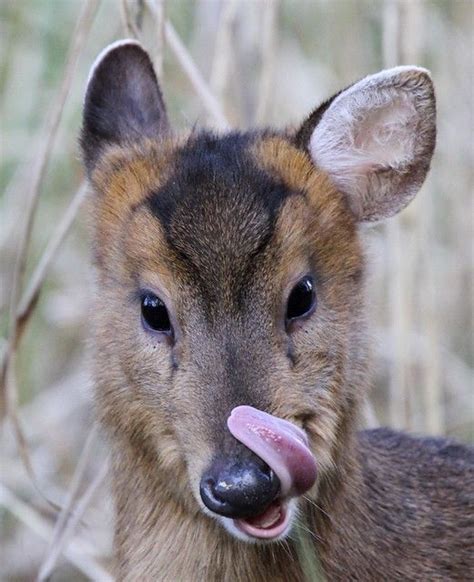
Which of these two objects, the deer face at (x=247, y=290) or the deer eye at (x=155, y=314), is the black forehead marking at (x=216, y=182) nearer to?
the deer face at (x=247, y=290)

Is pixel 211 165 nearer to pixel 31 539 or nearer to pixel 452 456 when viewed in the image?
pixel 452 456

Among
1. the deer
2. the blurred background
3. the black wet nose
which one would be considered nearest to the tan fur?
the deer

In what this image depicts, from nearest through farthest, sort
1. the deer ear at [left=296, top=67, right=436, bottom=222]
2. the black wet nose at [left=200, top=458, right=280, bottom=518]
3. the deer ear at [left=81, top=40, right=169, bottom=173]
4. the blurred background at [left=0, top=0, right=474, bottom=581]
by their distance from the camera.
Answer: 1. the black wet nose at [left=200, top=458, right=280, bottom=518]
2. the deer ear at [left=296, top=67, right=436, bottom=222]
3. the deer ear at [left=81, top=40, right=169, bottom=173]
4. the blurred background at [left=0, top=0, right=474, bottom=581]

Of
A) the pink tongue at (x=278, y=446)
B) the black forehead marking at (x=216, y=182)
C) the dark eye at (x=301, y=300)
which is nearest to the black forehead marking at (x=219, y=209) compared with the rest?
the black forehead marking at (x=216, y=182)

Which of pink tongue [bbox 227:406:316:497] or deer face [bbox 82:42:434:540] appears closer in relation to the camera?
pink tongue [bbox 227:406:316:497]

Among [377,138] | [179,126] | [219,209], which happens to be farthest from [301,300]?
[179,126]

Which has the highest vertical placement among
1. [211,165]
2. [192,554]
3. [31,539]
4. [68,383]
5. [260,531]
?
[211,165]

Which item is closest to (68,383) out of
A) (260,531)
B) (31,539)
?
(31,539)

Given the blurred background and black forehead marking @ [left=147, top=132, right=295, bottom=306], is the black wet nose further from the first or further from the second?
the blurred background
